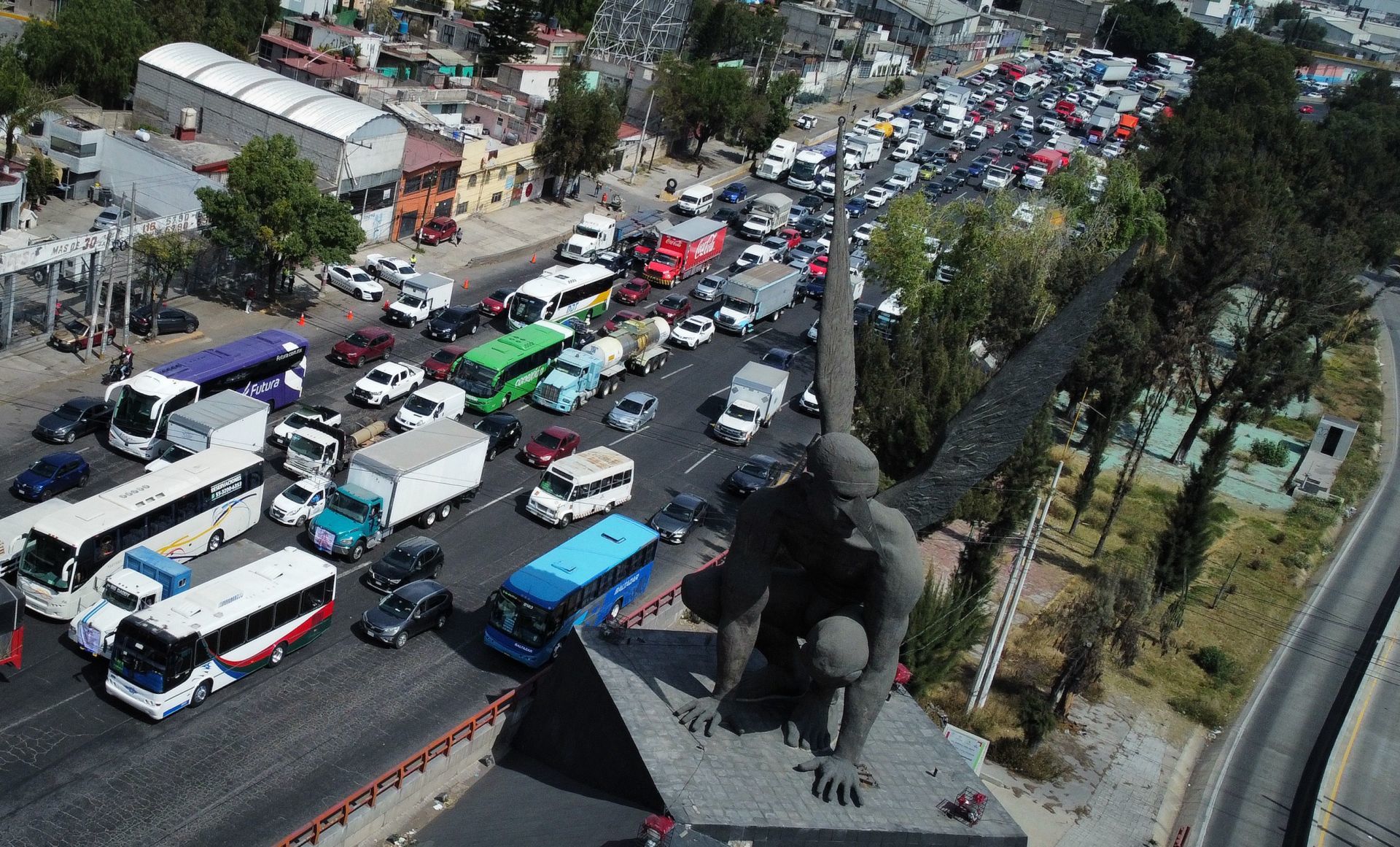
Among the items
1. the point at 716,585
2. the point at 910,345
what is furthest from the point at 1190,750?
the point at 716,585

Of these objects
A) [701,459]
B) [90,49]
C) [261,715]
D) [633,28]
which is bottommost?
[261,715]

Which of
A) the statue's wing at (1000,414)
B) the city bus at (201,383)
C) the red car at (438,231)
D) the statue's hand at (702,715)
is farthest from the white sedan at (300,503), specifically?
the red car at (438,231)

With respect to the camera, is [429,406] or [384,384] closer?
[429,406]

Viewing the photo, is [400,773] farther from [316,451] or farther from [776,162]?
[776,162]

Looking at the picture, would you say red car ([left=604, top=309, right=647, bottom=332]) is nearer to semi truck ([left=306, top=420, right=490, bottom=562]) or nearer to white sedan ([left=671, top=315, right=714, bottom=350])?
white sedan ([left=671, top=315, right=714, bottom=350])

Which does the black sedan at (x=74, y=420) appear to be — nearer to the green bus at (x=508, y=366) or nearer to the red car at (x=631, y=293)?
the green bus at (x=508, y=366)

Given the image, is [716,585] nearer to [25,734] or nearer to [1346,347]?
[25,734]

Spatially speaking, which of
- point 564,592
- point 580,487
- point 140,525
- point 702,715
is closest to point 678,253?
point 580,487
